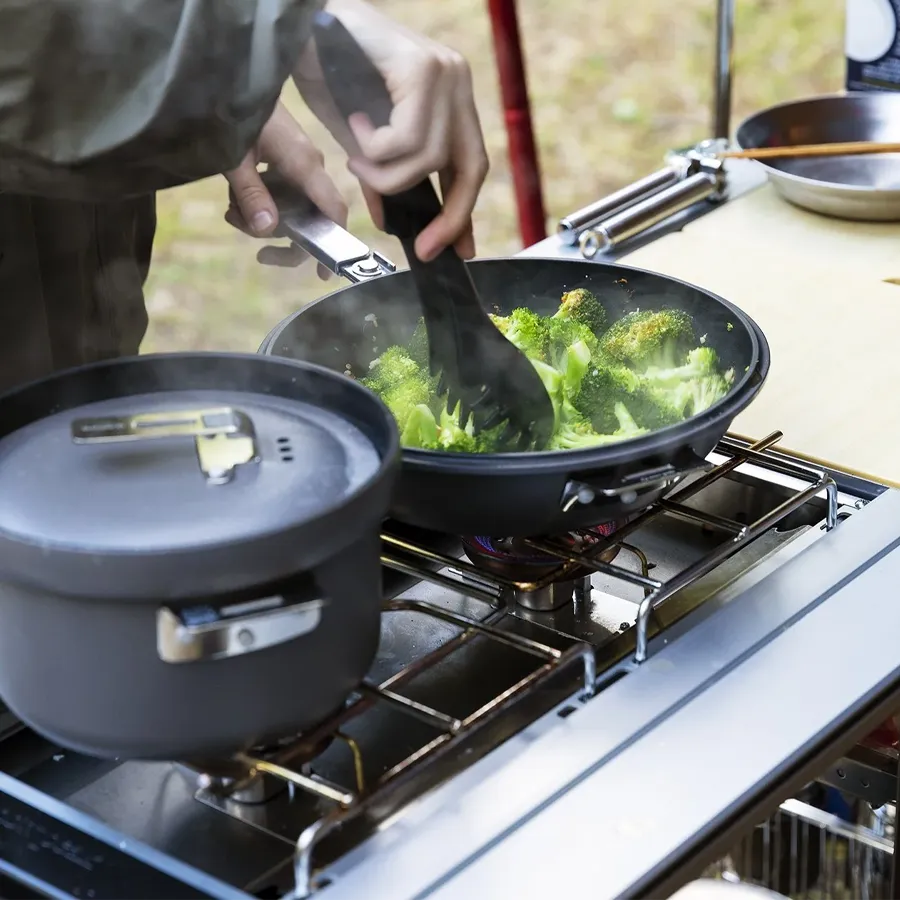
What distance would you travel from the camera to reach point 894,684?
105 centimetres

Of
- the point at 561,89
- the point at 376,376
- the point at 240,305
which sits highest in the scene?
the point at 376,376

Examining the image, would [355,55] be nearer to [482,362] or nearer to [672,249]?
[482,362]

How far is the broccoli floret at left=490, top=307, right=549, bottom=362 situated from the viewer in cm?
131

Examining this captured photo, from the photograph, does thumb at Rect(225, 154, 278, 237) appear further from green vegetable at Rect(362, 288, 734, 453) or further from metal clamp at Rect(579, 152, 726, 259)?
metal clamp at Rect(579, 152, 726, 259)

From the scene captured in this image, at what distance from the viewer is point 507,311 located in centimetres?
142

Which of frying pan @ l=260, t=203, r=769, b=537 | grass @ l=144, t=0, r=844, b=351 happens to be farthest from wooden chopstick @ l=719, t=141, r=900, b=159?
grass @ l=144, t=0, r=844, b=351

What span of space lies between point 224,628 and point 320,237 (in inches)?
27.1

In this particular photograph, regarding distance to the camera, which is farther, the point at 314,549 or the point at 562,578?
the point at 562,578

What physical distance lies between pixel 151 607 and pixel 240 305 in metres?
3.38

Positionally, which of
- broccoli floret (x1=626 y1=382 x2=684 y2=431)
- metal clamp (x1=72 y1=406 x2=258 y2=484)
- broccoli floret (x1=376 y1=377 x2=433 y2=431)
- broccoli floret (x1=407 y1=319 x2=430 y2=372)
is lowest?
broccoli floret (x1=626 y1=382 x2=684 y2=431)

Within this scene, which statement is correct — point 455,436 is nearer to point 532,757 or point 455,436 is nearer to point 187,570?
point 532,757

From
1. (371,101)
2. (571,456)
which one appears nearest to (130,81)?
(371,101)

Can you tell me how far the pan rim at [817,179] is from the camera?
1.92m

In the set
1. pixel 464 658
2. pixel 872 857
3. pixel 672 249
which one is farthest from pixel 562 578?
pixel 672 249
